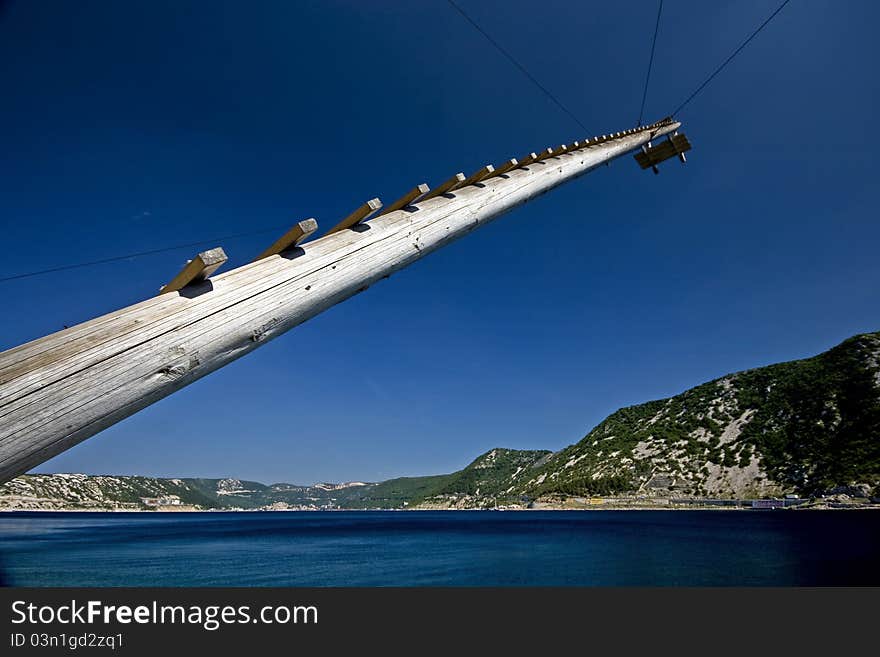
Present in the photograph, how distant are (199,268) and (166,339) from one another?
0.90 feet

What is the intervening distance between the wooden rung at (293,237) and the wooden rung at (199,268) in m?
0.34

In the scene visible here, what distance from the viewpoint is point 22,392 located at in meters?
1.25

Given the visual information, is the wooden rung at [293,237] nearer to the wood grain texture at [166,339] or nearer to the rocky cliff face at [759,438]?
the wood grain texture at [166,339]

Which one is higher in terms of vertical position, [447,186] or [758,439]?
[447,186]

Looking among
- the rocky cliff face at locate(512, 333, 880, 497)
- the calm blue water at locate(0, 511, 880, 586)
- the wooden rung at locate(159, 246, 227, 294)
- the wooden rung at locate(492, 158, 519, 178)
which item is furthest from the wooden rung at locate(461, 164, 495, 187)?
the rocky cliff face at locate(512, 333, 880, 497)

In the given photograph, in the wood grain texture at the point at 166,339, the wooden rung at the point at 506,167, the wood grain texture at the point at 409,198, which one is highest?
the wooden rung at the point at 506,167

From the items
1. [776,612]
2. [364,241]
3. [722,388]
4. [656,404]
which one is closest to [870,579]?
[776,612]

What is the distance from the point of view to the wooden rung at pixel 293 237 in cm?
201

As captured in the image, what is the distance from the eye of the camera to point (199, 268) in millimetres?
1623

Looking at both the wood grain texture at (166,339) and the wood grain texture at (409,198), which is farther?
the wood grain texture at (409,198)

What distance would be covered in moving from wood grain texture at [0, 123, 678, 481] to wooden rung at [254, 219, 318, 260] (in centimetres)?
7

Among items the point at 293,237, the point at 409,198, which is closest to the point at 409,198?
the point at 409,198

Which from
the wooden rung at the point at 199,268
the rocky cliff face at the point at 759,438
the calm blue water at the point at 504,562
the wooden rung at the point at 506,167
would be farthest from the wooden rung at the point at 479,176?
the rocky cliff face at the point at 759,438

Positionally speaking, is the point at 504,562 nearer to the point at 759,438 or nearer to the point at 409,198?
the point at 409,198
